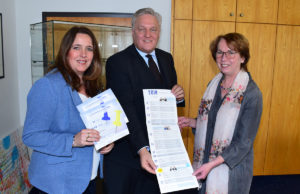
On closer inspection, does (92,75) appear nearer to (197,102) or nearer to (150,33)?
(150,33)

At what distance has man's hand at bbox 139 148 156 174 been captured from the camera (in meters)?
1.51

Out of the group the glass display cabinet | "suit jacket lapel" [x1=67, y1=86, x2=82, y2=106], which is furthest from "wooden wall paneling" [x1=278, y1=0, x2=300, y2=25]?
"suit jacket lapel" [x1=67, y1=86, x2=82, y2=106]

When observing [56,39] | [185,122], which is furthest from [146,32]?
[56,39]

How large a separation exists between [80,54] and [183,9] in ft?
7.12


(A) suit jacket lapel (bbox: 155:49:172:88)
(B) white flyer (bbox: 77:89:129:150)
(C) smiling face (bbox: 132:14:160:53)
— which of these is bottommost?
(B) white flyer (bbox: 77:89:129:150)

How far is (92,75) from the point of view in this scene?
65.6 inches

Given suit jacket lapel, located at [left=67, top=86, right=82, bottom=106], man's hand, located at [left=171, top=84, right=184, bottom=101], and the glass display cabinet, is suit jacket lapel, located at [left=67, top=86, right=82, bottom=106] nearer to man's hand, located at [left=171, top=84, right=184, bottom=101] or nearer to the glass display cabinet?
man's hand, located at [left=171, top=84, right=184, bottom=101]

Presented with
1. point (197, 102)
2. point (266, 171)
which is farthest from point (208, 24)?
point (266, 171)

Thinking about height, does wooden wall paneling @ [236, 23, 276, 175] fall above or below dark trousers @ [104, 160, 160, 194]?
above

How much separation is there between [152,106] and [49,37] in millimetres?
1608

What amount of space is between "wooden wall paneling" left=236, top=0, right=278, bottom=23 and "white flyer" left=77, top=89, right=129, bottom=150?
8.62 ft

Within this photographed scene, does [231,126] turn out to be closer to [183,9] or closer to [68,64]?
[68,64]

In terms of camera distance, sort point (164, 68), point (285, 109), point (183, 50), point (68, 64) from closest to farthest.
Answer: point (68, 64)
point (164, 68)
point (183, 50)
point (285, 109)

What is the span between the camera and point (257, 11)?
3416 millimetres
